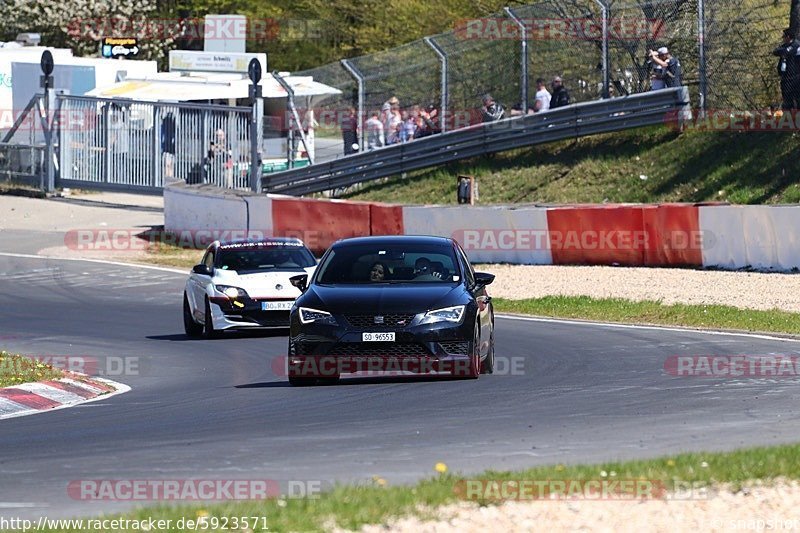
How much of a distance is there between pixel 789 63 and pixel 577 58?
612 cm

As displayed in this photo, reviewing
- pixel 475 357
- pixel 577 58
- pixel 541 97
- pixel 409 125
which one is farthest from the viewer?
pixel 409 125

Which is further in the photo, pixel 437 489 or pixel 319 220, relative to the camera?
pixel 319 220

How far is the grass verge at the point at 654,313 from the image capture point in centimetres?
1889

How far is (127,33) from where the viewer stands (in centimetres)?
6600

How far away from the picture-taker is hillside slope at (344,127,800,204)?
94.2ft

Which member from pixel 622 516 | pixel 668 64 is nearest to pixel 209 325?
pixel 622 516

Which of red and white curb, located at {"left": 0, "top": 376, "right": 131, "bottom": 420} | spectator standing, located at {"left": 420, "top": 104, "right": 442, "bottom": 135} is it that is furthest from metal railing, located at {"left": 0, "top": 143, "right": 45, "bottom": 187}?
red and white curb, located at {"left": 0, "top": 376, "right": 131, "bottom": 420}

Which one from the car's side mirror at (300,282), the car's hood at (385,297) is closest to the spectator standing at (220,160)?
the car's side mirror at (300,282)

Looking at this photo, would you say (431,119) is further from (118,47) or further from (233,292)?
(118,47)

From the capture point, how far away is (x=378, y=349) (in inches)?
516

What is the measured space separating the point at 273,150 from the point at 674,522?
32.1 meters

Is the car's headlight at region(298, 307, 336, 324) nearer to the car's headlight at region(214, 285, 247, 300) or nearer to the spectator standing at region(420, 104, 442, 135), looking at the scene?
the car's headlight at region(214, 285, 247, 300)

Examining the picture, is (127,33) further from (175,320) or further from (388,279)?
(388,279)

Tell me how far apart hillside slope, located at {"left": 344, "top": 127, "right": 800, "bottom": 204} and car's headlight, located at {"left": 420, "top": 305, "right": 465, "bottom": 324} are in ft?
51.3
